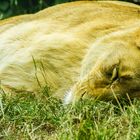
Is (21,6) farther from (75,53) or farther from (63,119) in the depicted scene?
(63,119)

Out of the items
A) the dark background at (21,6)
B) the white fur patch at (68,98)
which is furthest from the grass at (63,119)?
the dark background at (21,6)

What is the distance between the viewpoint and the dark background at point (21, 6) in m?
7.14

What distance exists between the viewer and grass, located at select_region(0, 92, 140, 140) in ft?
11.5

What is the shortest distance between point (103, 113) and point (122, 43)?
0.44 meters

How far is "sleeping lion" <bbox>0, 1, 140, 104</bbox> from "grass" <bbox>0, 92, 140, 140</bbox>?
8cm

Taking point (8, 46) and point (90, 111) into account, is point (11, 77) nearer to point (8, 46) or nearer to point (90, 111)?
point (8, 46)

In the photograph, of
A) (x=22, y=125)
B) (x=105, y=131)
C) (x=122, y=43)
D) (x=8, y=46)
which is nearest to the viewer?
(x=105, y=131)

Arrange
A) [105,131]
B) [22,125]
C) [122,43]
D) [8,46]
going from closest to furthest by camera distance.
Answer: [105,131]
[22,125]
[122,43]
[8,46]

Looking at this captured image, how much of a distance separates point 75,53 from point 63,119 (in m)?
0.59

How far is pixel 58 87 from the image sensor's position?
420 centimetres

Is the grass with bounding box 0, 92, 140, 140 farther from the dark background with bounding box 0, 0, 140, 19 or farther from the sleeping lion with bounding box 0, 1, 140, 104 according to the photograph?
the dark background with bounding box 0, 0, 140, 19

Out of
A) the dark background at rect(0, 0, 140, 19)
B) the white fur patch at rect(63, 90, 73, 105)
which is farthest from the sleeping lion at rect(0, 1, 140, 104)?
the dark background at rect(0, 0, 140, 19)

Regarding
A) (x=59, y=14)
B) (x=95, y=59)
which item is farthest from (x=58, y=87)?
(x=59, y=14)

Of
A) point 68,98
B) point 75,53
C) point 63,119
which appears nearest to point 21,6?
point 75,53
